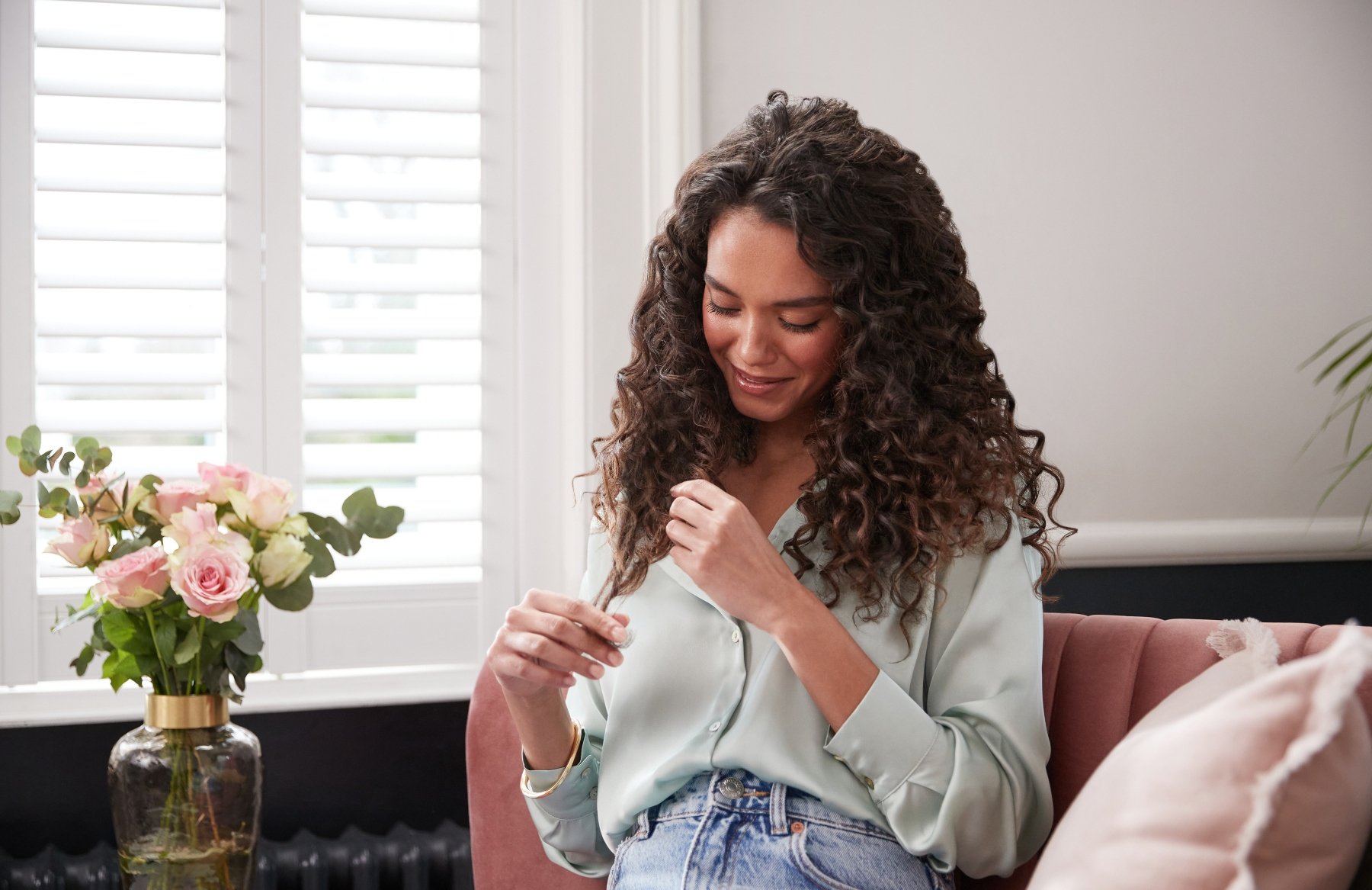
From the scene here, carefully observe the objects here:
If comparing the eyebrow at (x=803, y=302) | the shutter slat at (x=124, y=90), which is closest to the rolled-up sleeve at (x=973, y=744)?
the eyebrow at (x=803, y=302)

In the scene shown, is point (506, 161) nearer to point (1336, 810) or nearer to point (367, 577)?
point (367, 577)

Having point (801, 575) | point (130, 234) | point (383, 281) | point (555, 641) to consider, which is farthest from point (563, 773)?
point (130, 234)

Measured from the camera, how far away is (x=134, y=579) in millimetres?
1296

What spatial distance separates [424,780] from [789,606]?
1.24 metres

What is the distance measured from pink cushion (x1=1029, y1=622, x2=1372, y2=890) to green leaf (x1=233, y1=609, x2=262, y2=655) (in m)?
0.95

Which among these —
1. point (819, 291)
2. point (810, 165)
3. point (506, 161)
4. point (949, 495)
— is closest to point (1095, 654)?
point (949, 495)

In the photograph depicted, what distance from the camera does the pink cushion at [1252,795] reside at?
0.75 metres

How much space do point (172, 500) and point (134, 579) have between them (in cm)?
12

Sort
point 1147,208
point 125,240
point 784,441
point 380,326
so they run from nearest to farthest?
point 784,441 → point 125,240 → point 380,326 → point 1147,208

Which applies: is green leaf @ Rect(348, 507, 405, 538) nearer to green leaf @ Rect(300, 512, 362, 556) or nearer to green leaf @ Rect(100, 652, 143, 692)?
green leaf @ Rect(300, 512, 362, 556)

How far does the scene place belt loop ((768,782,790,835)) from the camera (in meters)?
1.22

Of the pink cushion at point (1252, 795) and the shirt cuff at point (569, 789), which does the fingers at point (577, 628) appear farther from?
the pink cushion at point (1252, 795)

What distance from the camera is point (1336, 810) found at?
2.60 ft

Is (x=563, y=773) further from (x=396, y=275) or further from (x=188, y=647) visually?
(x=396, y=275)
